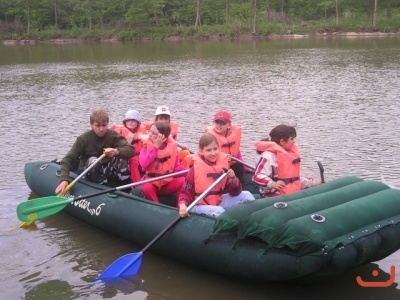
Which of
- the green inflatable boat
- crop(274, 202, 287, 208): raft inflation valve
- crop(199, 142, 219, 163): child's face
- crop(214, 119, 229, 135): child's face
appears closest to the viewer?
the green inflatable boat

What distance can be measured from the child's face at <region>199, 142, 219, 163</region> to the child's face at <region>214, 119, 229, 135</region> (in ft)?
3.44

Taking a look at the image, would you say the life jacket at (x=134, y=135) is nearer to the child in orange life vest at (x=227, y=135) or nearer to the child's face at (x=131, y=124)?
the child's face at (x=131, y=124)

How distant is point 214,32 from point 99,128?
35.1 m

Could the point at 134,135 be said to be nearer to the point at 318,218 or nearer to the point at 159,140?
the point at 159,140

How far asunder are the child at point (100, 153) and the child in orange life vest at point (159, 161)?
1.40ft

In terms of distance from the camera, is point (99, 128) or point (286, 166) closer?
point (286, 166)

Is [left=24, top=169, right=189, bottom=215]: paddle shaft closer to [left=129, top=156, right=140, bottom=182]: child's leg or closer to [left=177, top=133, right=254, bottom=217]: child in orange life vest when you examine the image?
[left=177, top=133, right=254, bottom=217]: child in orange life vest

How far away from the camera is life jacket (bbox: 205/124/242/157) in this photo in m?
6.20

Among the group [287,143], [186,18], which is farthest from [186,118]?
[186,18]

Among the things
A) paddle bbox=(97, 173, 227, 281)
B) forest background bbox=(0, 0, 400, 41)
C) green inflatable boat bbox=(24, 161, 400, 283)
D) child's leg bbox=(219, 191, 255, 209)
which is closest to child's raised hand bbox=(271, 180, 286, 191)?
child's leg bbox=(219, 191, 255, 209)

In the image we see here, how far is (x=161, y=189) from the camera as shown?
224 inches

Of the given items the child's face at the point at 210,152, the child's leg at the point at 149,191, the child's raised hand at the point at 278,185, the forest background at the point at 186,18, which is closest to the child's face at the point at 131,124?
the child's leg at the point at 149,191

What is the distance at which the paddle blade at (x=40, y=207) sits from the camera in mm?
5496

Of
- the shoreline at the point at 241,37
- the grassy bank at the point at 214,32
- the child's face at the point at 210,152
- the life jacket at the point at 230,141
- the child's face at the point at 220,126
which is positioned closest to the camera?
the child's face at the point at 210,152
